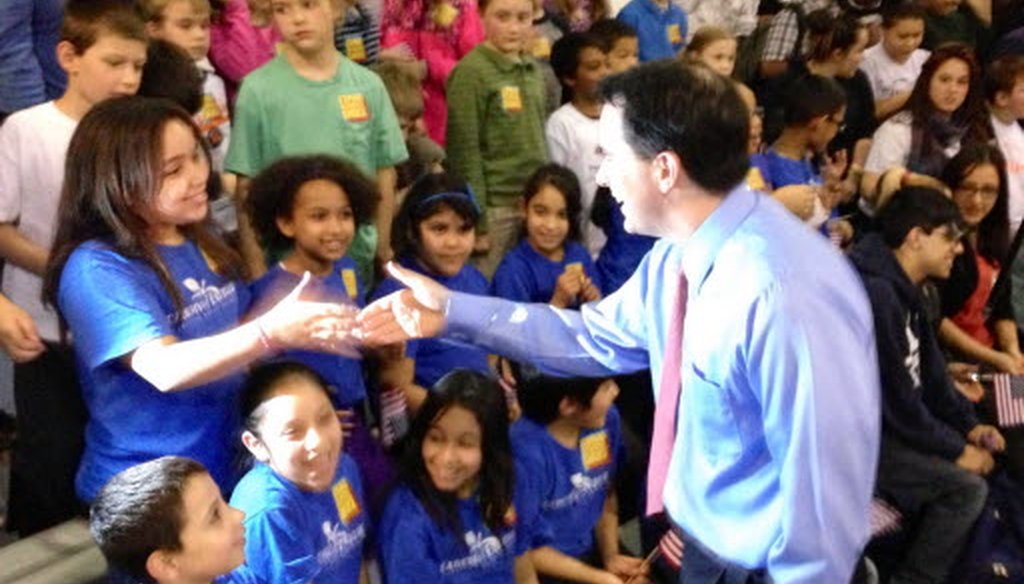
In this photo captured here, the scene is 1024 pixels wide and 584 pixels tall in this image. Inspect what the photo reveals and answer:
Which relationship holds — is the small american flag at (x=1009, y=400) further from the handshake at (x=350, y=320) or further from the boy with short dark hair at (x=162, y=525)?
the boy with short dark hair at (x=162, y=525)

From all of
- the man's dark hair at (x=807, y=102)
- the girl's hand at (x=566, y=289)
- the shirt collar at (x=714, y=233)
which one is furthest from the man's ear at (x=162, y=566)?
the man's dark hair at (x=807, y=102)

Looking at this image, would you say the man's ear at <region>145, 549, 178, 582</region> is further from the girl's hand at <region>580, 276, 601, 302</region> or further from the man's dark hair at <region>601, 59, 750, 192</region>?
the girl's hand at <region>580, 276, 601, 302</region>

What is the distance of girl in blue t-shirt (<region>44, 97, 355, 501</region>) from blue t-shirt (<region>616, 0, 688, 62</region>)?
9.74 feet

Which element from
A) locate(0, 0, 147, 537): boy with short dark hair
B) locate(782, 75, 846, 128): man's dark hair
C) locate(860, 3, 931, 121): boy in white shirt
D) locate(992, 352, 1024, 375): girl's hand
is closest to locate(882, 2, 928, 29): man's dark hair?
locate(860, 3, 931, 121): boy in white shirt

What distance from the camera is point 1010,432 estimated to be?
3.72 meters

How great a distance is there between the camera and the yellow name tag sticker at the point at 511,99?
4012mm

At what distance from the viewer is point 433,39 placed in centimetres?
422

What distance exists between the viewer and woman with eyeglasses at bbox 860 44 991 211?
15.7 ft

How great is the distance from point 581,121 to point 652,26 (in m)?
0.98

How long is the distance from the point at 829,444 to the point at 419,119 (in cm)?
244

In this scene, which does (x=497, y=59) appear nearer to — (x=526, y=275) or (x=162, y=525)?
(x=526, y=275)

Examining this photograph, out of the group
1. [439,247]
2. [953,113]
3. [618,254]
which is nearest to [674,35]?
[953,113]

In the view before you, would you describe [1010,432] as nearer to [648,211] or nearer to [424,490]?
[424,490]

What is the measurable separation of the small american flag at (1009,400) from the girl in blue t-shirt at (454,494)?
5.38 ft
